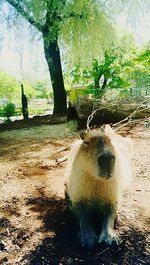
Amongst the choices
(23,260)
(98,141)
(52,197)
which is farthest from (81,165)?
(52,197)

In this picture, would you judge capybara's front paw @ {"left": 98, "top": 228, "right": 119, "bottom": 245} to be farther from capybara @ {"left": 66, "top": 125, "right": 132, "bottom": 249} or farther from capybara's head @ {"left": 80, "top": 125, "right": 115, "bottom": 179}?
capybara's head @ {"left": 80, "top": 125, "right": 115, "bottom": 179}

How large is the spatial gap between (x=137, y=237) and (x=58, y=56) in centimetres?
1160

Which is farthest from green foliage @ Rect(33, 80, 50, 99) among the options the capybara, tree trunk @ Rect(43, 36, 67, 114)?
the capybara

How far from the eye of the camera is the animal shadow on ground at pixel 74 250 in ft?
8.11

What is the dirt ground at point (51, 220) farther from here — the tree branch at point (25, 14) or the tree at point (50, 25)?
the tree branch at point (25, 14)

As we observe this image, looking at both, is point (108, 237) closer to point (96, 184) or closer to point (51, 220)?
point (96, 184)

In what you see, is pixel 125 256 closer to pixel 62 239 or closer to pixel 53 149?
pixel 62 239

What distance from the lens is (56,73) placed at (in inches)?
538

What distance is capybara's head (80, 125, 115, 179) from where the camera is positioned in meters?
2.39

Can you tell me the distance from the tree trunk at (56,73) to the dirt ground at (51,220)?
8.26m

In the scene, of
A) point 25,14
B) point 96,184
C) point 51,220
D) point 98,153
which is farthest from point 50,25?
point 98,153

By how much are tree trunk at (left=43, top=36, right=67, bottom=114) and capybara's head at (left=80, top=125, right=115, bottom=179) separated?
1076 cm

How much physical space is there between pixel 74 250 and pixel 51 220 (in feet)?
2.05

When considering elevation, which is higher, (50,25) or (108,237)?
(50,25)
